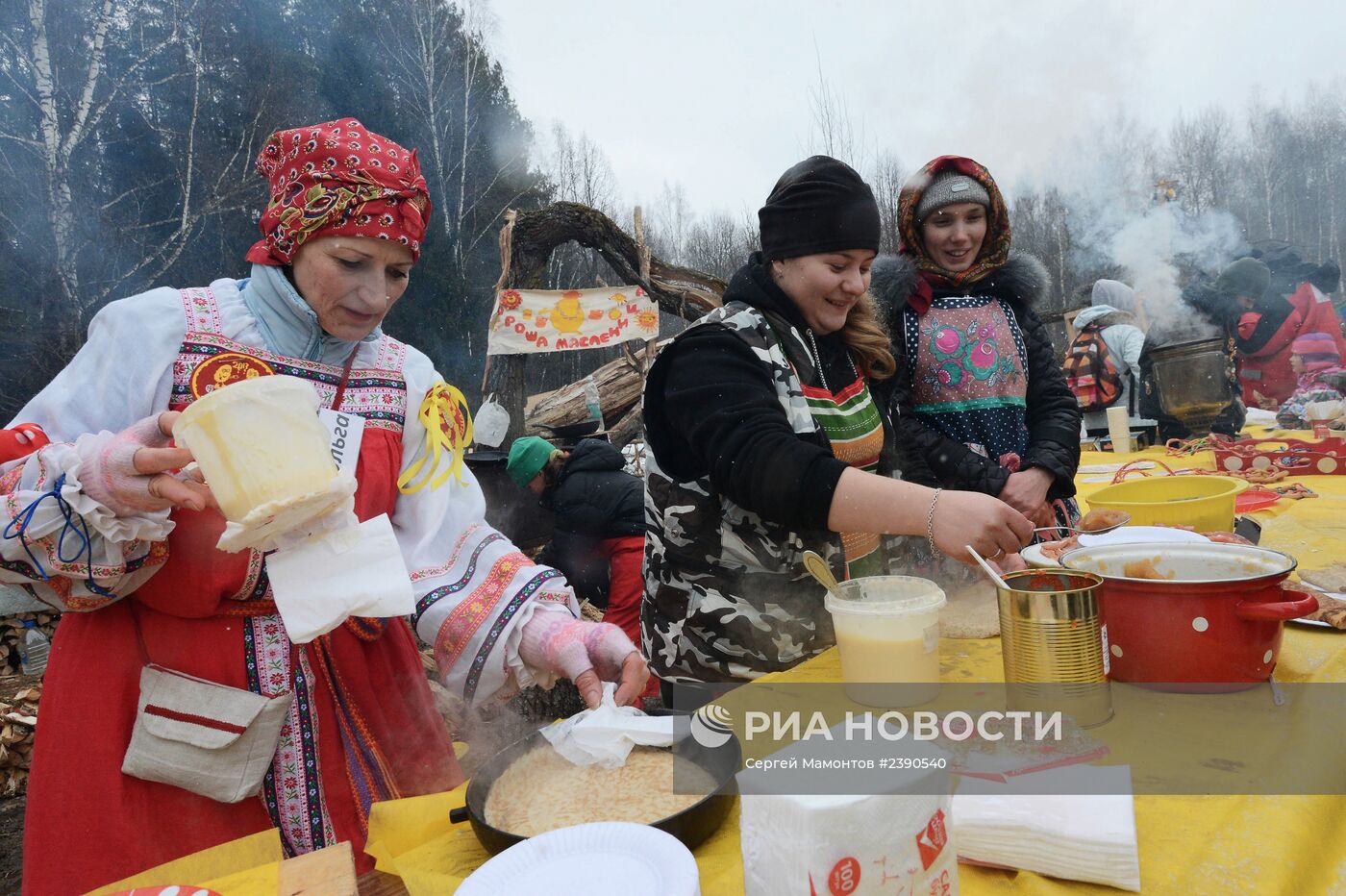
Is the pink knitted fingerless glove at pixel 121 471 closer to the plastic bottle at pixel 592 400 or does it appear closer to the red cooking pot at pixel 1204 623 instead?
the red cooking pot at pixel 1204 623

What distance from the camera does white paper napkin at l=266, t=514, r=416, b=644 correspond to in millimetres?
1033

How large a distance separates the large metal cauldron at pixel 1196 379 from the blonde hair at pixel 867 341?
3498 mm

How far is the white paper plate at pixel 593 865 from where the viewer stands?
75cm

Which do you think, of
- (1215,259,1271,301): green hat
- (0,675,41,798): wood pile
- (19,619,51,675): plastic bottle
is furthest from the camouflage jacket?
(1215,259,1271,301): green hat

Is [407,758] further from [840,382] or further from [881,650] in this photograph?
[840,382]

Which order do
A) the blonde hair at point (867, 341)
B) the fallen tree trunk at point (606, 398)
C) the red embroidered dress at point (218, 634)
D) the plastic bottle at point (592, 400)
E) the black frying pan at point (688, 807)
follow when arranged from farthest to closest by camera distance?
the fallen tree trunk at point (606, 398)
the plastic bottle at point (592, 400)
the blonde hair at point (867, 341)
the red embroidered dress at point (218, 634)
the black frying pan at point (688, 807)

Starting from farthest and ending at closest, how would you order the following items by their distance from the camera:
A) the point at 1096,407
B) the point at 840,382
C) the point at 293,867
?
the point at 1096,407 < the point at 840,382 < the point at 293,867

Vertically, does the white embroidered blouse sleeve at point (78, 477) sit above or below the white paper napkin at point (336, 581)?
above

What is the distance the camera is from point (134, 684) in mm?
1432

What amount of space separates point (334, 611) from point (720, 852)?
0.63 meters

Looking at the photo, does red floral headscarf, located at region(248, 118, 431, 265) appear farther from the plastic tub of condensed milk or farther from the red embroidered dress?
the plastic tub of condensed milk

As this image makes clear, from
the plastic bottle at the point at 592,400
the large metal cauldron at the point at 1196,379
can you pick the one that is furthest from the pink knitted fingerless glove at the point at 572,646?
the plastic bottle at the point at 592,400

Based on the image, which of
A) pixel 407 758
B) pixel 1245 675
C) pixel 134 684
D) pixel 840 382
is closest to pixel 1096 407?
pixel 840 382

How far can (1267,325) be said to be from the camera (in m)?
6.37
